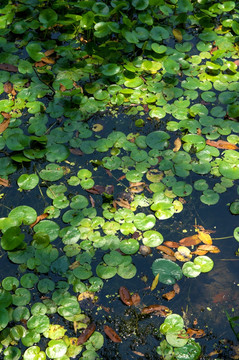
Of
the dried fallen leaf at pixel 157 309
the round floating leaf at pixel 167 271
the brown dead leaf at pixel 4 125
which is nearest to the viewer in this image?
the dried fallen leaf at pixel 157 309

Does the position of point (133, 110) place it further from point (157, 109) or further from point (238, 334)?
point (238, 334)

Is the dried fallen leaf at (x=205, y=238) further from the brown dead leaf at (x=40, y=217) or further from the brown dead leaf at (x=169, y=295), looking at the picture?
the brown dead leaf at (x=40, y=217)

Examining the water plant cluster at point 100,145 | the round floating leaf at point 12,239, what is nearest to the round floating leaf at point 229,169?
the water plant cluster at point 100,145

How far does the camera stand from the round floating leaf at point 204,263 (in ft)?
7.77

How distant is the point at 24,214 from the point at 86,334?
852mm

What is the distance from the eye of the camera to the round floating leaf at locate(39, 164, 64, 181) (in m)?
2.78

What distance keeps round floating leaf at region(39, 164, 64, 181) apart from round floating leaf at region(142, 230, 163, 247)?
718 millimetres

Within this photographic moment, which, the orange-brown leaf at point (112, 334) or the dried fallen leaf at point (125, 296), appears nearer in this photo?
the orange-brown leaf at point (112, 334)

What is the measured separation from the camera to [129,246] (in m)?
2.44

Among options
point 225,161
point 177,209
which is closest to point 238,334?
point 177,209

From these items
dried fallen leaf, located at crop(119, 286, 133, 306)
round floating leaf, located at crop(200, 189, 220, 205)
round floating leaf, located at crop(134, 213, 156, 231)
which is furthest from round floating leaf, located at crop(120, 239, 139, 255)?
round floating leaf, located at crop(200, 189, 220, 205)

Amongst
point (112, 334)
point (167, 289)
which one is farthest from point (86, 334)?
point (167, 289)

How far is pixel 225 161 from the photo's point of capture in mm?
2859

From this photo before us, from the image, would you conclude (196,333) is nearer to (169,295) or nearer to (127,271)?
(169,295)
